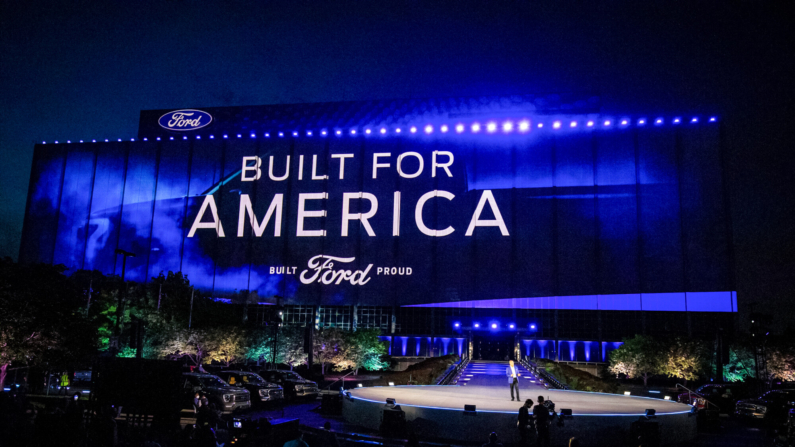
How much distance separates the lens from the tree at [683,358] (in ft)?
151

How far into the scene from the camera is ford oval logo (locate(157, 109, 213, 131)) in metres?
73.2

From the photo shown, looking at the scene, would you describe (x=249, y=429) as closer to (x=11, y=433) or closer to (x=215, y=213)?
(x=11, y=433)

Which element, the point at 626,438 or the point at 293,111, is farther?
the point at 293,111

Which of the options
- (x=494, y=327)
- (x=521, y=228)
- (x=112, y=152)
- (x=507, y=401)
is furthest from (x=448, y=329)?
(x=112, y=152)

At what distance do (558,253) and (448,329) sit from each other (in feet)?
47.6

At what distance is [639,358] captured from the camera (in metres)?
48.3

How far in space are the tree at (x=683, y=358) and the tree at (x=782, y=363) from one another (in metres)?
5.20

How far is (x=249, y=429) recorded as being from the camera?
10.3 metres

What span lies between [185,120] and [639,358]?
2351 inches

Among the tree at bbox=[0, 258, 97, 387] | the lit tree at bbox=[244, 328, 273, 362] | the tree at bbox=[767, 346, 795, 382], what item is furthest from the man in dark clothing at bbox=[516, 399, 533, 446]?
the lit tree at bbox=[244, 328, 273, 362]

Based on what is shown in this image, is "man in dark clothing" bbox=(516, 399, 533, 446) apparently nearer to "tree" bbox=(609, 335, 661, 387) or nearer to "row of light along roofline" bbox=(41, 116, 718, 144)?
"tree" bbox=(609, 335, 661, 387)

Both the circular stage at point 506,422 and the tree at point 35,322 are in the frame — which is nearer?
the circular stage at point 506,422

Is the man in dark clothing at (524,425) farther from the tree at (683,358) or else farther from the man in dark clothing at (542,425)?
the tree at (683,358)

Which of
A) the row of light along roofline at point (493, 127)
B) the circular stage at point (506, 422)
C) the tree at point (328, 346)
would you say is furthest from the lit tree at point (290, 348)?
the circular stage at point (506, 422)
